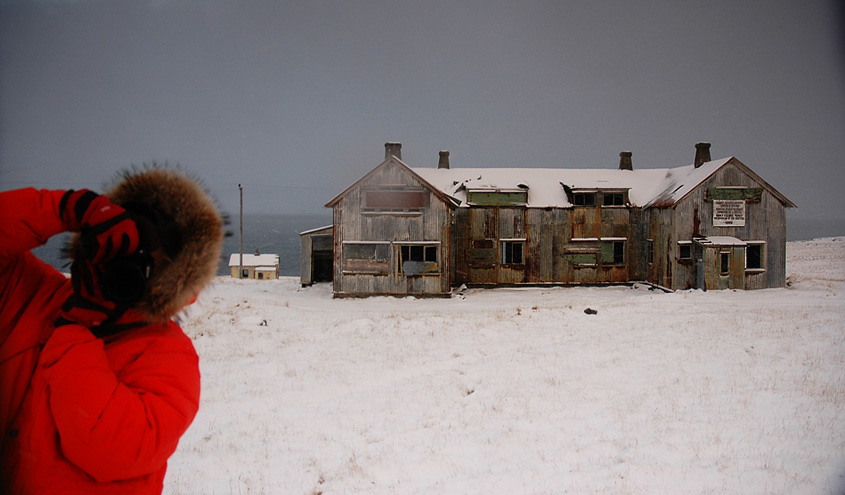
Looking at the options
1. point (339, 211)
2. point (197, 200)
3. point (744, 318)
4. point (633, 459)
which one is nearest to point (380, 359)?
point (633, 459)

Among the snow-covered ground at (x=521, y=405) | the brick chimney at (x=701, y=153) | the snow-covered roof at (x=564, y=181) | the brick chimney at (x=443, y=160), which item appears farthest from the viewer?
the brick chimney at (x=443, y=160)

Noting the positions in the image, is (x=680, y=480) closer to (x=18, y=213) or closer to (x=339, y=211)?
(x=18, y=213)

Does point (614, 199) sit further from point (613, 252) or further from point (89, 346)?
point (89, 346)

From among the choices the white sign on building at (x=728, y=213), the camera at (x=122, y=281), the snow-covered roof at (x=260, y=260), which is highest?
the white sign on building at (x=728, y=213)

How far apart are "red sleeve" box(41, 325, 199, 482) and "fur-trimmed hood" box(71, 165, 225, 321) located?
0.55 feet

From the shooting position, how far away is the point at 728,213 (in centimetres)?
2312

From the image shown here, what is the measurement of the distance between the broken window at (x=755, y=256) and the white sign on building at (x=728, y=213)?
3.94 feet

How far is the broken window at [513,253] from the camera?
24.8 metres

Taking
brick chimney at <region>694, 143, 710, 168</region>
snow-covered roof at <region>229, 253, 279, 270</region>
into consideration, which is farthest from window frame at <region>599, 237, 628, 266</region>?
snow-covered roof at <region>229, 253, 279, 270</region>

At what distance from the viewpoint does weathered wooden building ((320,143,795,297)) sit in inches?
870

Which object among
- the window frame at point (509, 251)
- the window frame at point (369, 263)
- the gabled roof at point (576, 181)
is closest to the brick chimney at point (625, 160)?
the gabled roof at point (576, 181)

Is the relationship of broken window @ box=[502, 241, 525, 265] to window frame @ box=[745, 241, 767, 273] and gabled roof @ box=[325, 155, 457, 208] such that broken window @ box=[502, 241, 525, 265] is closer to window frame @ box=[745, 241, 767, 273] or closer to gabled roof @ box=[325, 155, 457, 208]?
gabled roof @ box=[325, 155, 457, 208]

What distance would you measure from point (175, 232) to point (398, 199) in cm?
2033

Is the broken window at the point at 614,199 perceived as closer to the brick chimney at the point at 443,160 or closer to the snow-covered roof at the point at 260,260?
the brick chimney at the point at 443,160
